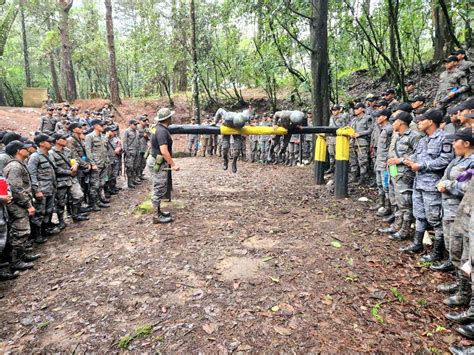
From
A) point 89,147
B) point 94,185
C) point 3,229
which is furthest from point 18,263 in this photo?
point 89,147

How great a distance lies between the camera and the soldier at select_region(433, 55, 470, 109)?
6781 mm

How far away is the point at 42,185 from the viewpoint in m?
5.84

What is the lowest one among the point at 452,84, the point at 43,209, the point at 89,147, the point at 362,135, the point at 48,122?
the point at 43,209

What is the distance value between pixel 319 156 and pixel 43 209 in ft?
20.5

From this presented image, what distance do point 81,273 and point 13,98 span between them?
3320 centimetres

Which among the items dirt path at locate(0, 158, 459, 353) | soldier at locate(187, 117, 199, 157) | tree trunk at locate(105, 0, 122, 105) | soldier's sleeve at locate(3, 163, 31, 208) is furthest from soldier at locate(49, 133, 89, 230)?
tree trunk at locate(105, 0, 122, 105)

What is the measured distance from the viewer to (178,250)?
16.1 ft

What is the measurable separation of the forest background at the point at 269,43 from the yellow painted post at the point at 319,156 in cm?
138

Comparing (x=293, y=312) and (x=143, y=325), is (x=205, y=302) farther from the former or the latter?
(x=293, y=312)

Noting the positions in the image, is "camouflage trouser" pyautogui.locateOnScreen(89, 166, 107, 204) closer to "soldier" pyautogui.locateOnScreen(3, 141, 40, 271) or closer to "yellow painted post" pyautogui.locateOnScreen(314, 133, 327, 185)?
"soldier" pyautogui.locateOnScreen(3, 141, 40, 271)

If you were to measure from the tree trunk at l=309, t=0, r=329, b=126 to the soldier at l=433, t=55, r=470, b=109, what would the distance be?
2850 millimetres

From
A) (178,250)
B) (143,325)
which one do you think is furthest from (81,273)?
(143,325)

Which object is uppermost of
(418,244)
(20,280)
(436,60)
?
(436,60)

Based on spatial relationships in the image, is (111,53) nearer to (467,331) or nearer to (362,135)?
(362,135)
